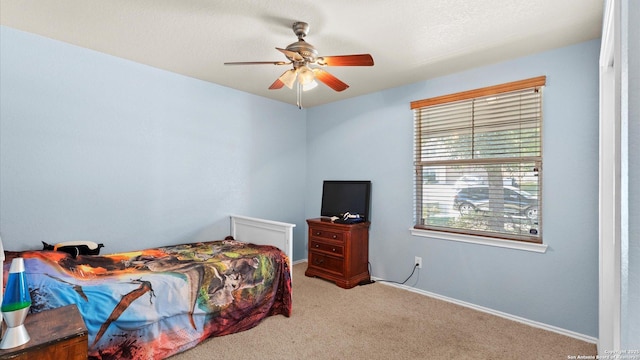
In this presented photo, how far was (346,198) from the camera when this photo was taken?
4.07m

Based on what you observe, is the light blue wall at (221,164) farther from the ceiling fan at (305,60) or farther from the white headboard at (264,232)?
the ceiling fan at (305,60)

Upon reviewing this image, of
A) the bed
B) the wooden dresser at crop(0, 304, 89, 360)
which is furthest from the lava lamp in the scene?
the bed

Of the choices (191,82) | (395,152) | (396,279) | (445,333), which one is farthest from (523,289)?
(191,82)

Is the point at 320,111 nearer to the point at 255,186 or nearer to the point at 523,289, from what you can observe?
the point at 255,186

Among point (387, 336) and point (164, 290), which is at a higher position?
point (164, 290)

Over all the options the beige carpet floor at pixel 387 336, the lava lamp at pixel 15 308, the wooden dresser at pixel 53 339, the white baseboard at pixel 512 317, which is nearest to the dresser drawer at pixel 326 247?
the beige carpet floor at pixel 387 336

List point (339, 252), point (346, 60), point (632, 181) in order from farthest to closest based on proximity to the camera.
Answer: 1. point (339, 252)
2. point (346, 60)
3. point (632, 181)

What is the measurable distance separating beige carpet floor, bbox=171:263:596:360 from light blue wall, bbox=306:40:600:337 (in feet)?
0.80

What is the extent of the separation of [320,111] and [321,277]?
237cm

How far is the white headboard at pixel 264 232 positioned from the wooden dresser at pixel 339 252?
85cm

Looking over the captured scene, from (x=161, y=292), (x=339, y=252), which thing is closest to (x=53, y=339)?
(x=161, y=292)

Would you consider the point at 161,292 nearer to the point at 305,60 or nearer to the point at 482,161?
the point at 305,60

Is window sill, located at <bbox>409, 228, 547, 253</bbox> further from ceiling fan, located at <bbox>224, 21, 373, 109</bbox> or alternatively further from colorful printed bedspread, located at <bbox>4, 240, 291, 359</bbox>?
ceiling fan, located at <bbox>224, 21, 373, 109</bbox>

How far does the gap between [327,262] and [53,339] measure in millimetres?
2811
